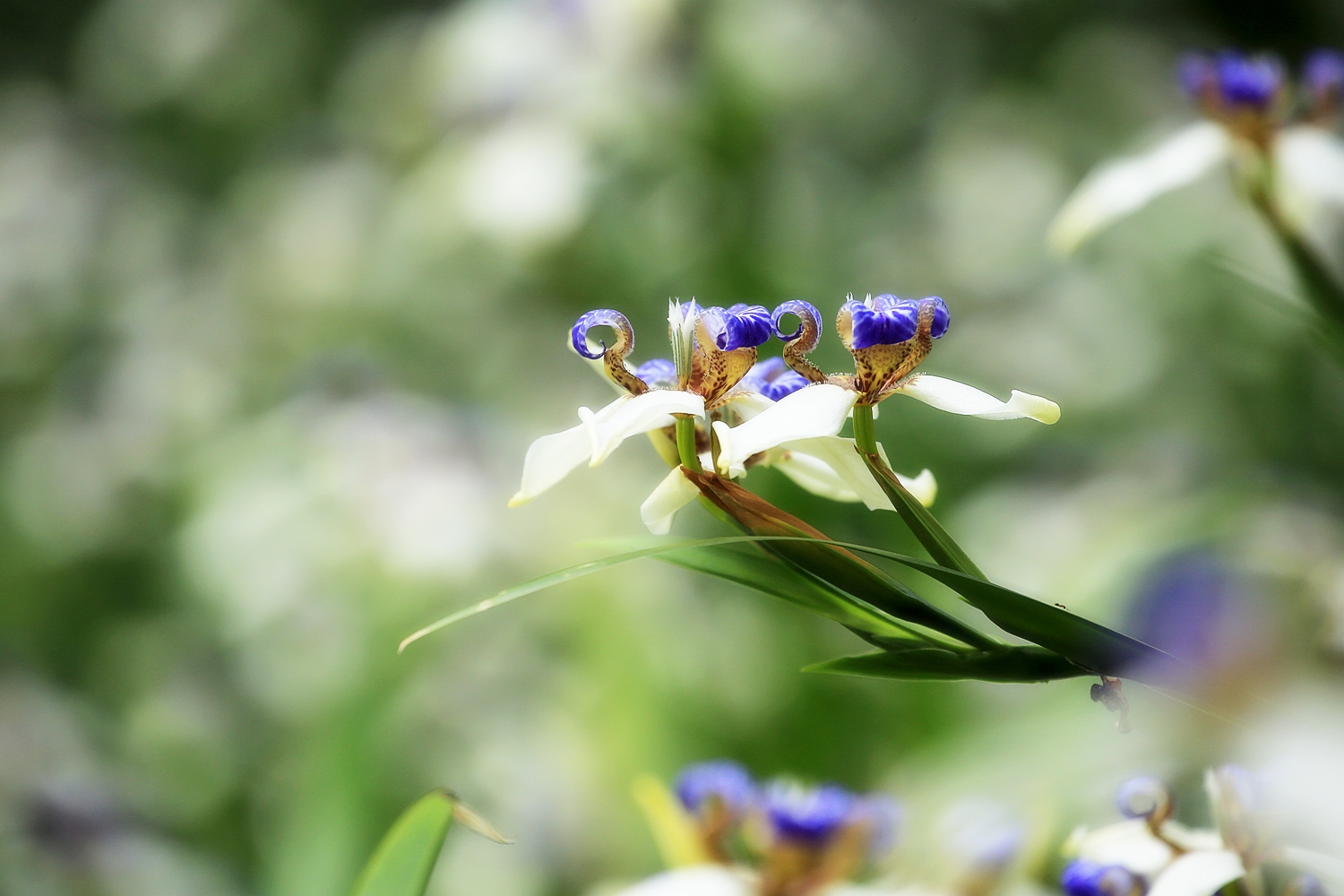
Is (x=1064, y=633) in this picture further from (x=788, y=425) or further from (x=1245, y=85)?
(x=1245, y=85)

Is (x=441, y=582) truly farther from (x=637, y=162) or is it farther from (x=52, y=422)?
(x=52, y=422)

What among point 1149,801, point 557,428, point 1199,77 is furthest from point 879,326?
point 557,428

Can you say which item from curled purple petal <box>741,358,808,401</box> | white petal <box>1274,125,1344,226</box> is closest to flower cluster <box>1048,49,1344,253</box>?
white petal <box>1274,125,1344,226</box>

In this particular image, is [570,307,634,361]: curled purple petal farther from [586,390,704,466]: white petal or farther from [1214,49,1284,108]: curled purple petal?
[1214,49,1284,108]: curled purple petal

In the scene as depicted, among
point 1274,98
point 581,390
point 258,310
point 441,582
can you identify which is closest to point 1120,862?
point 1274,98

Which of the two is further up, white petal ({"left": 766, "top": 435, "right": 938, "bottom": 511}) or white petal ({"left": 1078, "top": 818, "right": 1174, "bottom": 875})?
white petal ({"left": 766, "top": 435, "right": 938, "bottom": 511})

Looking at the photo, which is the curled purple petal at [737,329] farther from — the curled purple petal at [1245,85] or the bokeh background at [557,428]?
the curled purple petal at [1245,85]
